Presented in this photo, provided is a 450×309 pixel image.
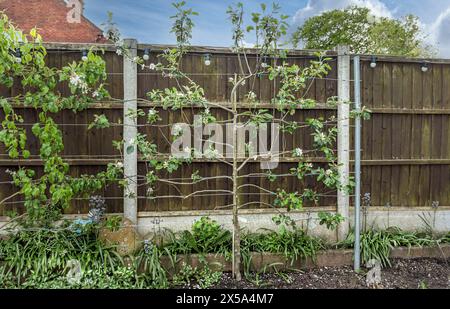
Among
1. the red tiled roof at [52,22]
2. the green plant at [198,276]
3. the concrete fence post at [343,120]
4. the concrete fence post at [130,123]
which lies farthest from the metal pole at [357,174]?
the red tiled roof at [52,22]

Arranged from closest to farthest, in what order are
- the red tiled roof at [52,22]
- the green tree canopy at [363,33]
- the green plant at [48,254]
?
the green plant at [48,254] → the red tiled roof at [52,22] → the green tree canopy at [363,33]

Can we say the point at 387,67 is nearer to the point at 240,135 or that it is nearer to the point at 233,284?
the point at 240,135

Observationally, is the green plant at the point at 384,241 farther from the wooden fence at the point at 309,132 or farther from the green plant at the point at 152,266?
the green plant at the point at 152,266

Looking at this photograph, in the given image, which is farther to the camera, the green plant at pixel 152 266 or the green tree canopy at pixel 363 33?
the green tree canopy at pixel 363 33

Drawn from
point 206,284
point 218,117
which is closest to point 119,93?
point 218,117

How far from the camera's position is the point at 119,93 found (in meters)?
3.28

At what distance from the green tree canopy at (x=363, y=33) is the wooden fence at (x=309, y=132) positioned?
382 inches

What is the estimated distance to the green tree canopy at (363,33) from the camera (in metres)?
12.9

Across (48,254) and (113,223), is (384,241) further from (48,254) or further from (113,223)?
(48,254)

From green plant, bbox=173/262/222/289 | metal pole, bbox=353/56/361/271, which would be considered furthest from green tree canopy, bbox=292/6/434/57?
green plant, bbox=173/262/222/289

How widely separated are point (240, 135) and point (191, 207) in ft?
3.09

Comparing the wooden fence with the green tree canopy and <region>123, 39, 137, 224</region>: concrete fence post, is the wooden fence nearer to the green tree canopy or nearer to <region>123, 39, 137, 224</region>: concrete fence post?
<region>123, 39, 137, 224</region>: concrete fence post

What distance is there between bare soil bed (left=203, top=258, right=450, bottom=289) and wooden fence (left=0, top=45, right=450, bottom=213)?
75 centimetres

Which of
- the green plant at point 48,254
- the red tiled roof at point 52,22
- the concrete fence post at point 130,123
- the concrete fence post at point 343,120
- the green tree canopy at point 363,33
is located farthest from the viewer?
the green tree canopy at point 363,33
